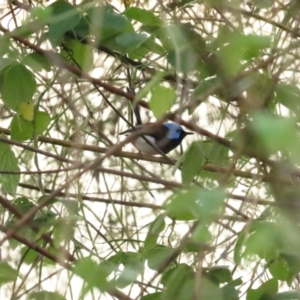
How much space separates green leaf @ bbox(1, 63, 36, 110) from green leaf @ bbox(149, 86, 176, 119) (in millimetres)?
785

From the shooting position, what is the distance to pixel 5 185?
1.57m

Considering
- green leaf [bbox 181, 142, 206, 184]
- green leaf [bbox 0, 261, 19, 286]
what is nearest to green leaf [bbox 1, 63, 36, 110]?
green leaf [bbox 181, 142, 206, 184]

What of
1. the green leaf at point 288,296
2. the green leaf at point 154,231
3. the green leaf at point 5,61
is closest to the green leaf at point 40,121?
the green leaf at point 5,61

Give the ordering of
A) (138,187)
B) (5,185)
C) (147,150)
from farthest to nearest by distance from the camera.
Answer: (147,150), (138,187), (5,185)

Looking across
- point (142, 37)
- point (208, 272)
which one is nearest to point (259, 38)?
point (142, 37)

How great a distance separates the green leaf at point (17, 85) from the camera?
141cm

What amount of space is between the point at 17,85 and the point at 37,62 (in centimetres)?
7

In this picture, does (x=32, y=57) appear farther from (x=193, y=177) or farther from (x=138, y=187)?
(x=138, y=187)

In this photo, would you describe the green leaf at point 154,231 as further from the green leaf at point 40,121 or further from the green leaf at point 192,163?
the green leaf at point 40,121

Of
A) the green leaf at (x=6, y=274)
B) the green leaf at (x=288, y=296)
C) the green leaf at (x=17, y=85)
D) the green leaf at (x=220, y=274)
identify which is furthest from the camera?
the green leaf at (x=17, y=85)

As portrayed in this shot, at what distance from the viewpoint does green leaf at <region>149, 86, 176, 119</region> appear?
67cm

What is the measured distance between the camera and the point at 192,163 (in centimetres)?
139

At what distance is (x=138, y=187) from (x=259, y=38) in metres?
1.69

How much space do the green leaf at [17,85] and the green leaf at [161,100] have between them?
785 mm
